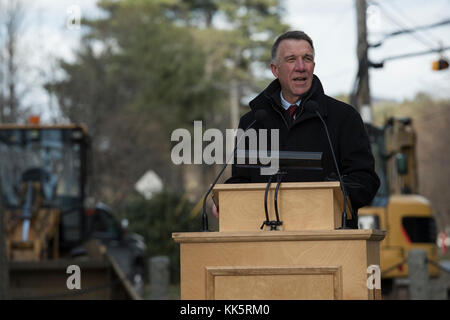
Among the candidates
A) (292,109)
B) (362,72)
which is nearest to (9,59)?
(362,72)

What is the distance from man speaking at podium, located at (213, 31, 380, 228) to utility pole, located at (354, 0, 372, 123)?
1636cm

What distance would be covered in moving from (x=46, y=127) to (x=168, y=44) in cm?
3496

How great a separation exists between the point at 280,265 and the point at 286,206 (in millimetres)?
351

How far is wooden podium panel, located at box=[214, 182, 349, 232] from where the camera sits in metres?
4.04

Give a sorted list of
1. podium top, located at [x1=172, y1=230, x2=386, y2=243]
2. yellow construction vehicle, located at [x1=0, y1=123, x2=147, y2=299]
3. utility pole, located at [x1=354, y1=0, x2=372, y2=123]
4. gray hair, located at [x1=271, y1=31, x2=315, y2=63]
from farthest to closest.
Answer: utility pole, located at [x1=354, y1=0, x2=372, y2=123]
yellow construction vehicle, located at [x1=0, y1=123, x2=147, y2=299]
gray hair, located at [x1=271, y1=31, x2=315, y2=63]
podium top, located at [x1=172, y1=230, x2=386, y2=243]

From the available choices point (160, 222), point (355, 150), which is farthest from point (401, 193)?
point (355, 150)

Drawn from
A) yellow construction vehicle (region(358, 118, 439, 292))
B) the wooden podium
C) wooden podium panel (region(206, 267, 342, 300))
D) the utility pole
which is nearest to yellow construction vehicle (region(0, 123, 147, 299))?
yellow construction vehicle (region(358, 118, 439, 292))

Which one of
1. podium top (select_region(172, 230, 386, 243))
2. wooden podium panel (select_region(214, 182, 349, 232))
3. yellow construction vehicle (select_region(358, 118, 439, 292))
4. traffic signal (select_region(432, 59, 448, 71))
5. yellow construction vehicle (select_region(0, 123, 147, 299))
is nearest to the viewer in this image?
podium top (select_region(172, 230, 386, 243))

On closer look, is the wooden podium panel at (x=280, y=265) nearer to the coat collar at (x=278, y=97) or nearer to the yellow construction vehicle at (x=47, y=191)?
the coat collar at (x=278, y=97)

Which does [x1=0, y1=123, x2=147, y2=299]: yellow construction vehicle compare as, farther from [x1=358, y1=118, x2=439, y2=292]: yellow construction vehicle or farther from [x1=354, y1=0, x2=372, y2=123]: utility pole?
[x1=354, y1=0, x2=372, y2=123]: utility pole

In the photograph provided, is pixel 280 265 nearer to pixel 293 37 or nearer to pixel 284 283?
pixel 284 283

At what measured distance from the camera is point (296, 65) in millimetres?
4934

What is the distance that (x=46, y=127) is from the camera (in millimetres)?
16078
